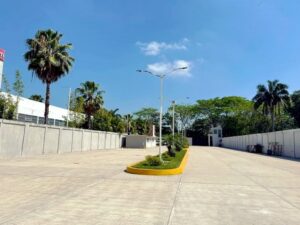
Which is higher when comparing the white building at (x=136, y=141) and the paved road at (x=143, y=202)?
the white building at (x=136, y=141)

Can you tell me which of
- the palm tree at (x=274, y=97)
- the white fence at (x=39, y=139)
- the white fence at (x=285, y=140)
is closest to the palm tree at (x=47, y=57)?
the white fence at (x=39, y=139)

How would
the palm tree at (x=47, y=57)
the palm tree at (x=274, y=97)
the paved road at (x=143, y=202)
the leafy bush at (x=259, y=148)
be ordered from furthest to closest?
the palm tree at (x=274, y=97) < the leafy bush at (x=259, y=148) < the palm tree at (x=47, y=57) < the paved road at (x=143, y=202)

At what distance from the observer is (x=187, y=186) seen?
1138cm

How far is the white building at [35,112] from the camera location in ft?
128

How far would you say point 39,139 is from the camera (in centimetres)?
2834

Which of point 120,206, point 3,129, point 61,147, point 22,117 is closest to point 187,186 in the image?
point 120,206

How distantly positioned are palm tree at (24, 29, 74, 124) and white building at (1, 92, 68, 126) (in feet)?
24.4

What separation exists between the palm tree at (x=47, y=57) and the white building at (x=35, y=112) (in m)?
7.43

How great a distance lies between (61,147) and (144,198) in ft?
86.4

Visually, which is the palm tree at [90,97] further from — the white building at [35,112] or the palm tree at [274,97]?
the palm tree at [274,97]

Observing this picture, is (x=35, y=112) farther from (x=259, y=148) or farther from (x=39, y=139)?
(x=259, y=148)

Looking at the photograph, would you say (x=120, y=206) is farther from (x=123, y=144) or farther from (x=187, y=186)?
(x=123, y=144)

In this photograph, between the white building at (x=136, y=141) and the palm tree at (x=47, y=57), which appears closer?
the palm tree at (x=47, y=57)

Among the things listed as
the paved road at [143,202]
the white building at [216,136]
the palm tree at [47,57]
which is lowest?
the paved road at [143,202]
